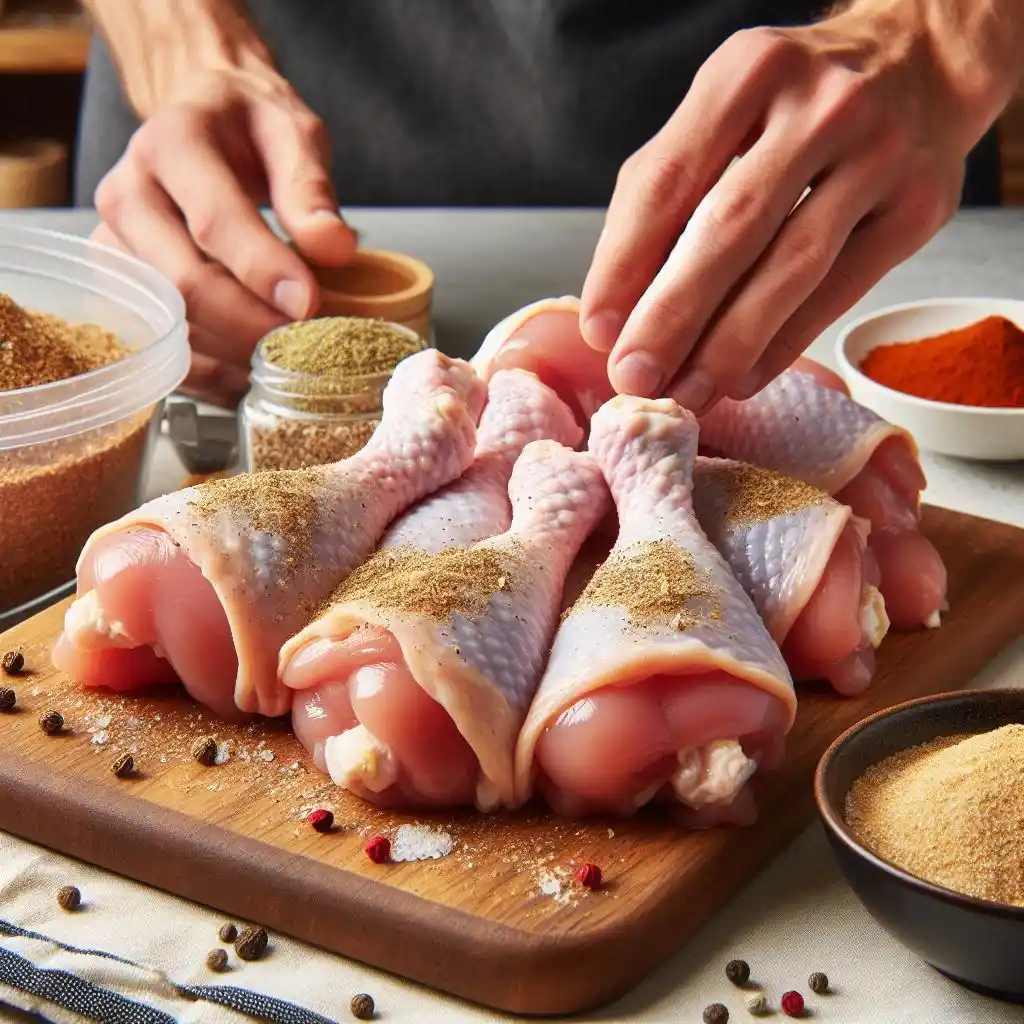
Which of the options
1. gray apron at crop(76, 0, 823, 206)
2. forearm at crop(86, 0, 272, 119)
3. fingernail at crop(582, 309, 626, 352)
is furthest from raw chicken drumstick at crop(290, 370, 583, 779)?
gray apron at crop(76, 0, 823, 206)

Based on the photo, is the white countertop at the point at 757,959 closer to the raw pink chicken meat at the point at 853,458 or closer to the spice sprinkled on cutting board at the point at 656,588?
the raw pink chicken meat at the point at 853,458

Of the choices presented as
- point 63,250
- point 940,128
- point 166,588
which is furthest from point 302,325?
point 940,128

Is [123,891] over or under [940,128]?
under

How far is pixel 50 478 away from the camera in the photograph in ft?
5.76

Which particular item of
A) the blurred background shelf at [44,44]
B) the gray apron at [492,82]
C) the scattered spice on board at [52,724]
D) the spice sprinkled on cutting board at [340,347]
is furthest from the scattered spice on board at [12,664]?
the blurred background shelf at [44,44]

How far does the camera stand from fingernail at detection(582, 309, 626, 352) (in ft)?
5.52

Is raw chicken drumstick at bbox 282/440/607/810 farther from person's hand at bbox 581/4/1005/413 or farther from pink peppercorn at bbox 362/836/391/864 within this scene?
person's hand at bbox 581/4/1005/413

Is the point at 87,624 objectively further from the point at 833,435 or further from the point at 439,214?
the point at 439,214

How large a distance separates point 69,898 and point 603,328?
2.60 ft

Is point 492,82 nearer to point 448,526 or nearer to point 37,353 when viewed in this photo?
point 37,353

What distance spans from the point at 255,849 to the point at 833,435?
0.81 m

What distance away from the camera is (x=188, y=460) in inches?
84.2

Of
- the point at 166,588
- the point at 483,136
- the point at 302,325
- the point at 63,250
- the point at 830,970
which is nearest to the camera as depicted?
the point at 830,970

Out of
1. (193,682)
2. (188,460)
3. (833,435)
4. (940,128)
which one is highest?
(940,128)
